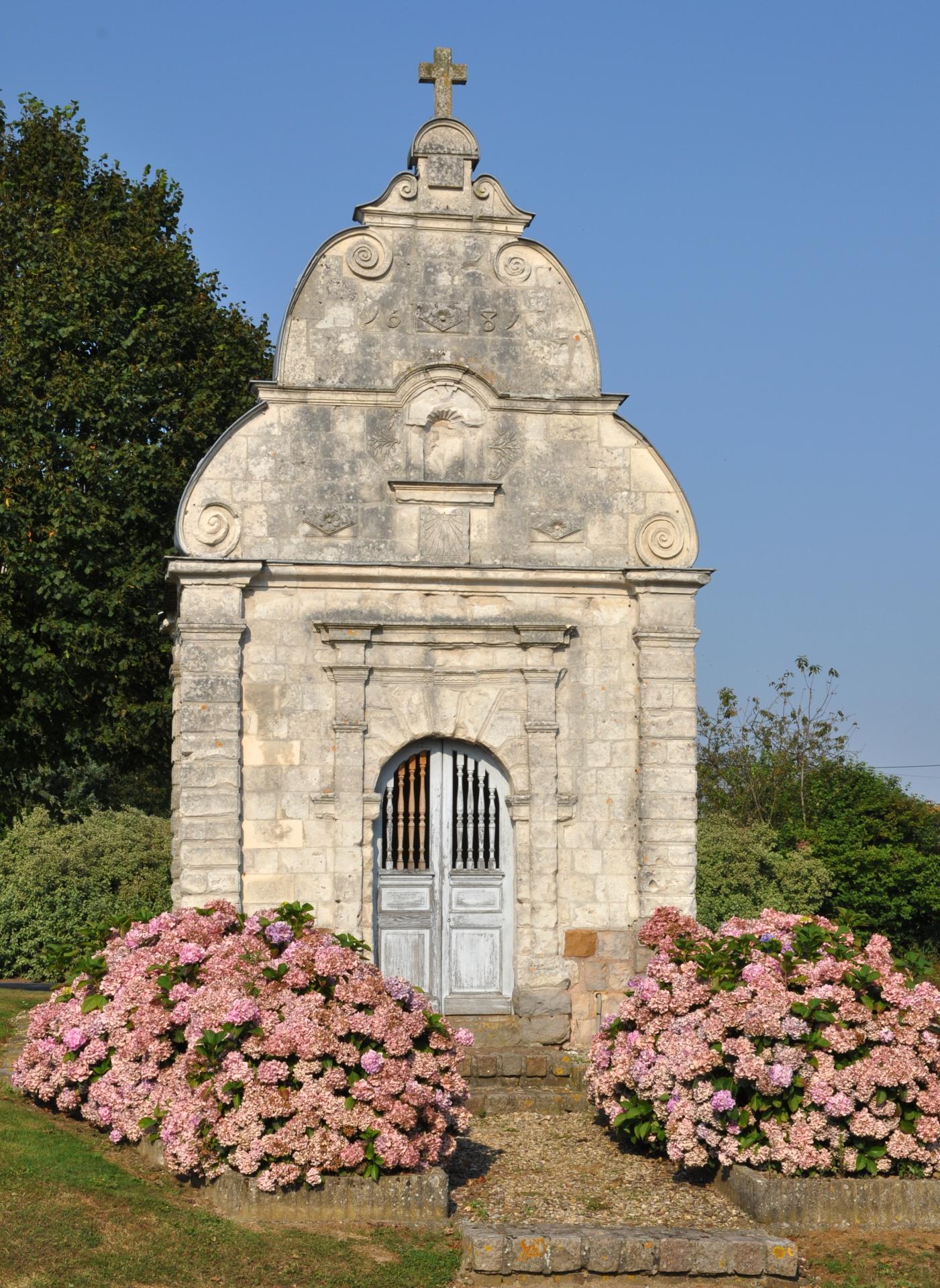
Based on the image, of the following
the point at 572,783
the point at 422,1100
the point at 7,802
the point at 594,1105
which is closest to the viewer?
the point at 422,1100

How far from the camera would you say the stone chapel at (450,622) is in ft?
42.1

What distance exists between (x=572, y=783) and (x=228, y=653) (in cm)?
315

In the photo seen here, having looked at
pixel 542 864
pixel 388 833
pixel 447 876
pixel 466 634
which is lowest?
pixel 447 876

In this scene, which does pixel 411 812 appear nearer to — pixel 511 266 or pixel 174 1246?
pixel 511 266

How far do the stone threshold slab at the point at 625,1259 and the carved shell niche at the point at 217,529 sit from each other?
6421mm

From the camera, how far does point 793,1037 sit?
9.57 m

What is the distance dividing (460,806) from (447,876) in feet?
2.02

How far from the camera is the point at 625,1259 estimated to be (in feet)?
27.6

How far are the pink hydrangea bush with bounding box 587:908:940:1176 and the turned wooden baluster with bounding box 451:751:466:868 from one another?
288cm

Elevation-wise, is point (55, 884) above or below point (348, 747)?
below

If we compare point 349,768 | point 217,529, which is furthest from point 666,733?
point 217,529

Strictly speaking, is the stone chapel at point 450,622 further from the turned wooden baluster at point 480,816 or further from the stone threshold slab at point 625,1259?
the stone threshold slab at point 625,1259

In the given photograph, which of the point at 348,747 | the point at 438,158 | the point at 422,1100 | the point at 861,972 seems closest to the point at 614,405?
the point at 438,158

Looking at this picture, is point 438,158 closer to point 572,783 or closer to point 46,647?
point 572,783
